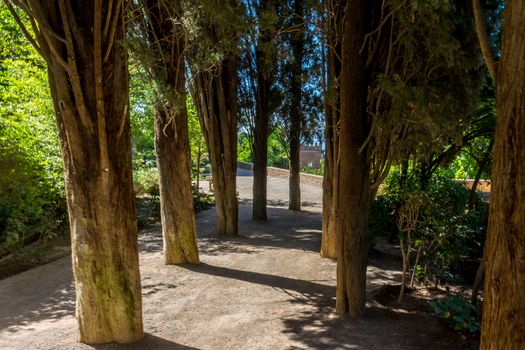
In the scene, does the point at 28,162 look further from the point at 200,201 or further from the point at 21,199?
the point at 200,201

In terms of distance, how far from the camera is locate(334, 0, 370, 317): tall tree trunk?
14.2 ft

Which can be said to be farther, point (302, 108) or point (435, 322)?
point (302, 108)

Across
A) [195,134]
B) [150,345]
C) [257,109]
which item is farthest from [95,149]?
[195,134]

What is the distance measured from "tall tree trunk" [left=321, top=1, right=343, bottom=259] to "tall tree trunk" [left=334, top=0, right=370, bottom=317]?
1026 mm

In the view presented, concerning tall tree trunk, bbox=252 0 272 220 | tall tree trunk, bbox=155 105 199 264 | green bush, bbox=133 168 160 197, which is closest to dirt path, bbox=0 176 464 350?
tall tree trunk, bbox=155 105 199 264

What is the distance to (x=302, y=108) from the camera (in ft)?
38.4

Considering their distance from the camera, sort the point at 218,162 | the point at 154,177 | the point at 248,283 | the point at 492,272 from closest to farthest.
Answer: the point at 492,272
the point at 248,283
the point at 218,162
the point at 154,177

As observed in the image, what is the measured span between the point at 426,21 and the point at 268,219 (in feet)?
27.1

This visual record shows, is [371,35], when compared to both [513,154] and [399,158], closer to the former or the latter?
[399,158]

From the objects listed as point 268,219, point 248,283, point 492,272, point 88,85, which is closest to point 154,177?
point 268,219

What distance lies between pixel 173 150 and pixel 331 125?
2.78 meters

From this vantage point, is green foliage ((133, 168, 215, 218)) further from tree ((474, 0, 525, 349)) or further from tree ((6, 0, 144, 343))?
tree ((474, 0, 525, 349))

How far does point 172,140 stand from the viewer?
252 inches

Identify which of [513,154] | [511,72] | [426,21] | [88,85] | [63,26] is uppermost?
[426,21]
